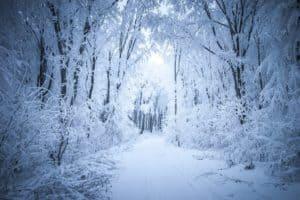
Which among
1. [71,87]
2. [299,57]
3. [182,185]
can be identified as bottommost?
[182,185]

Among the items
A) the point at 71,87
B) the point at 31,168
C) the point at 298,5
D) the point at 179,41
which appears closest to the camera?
the point at 298,5

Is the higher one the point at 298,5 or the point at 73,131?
the point at 298,5

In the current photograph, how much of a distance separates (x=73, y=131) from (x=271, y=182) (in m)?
5.86

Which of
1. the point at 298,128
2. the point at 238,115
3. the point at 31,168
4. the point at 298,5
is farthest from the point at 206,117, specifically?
the point at 31,168

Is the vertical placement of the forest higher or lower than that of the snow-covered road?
higher

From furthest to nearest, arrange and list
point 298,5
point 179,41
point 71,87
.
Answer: point 179,41 → point 71,87 → point 298,5

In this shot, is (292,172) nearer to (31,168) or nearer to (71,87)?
(31,168)

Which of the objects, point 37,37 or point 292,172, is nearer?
point 292,172

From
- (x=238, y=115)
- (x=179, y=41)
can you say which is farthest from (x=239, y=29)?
(x=238, y=115)

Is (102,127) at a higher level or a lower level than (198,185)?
higher

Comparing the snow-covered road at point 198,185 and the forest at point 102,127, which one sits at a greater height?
the forest at point 102,127

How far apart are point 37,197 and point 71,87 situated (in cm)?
452

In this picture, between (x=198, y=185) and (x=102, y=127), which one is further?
(x=102, y=127)

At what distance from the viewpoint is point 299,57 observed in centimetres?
509
